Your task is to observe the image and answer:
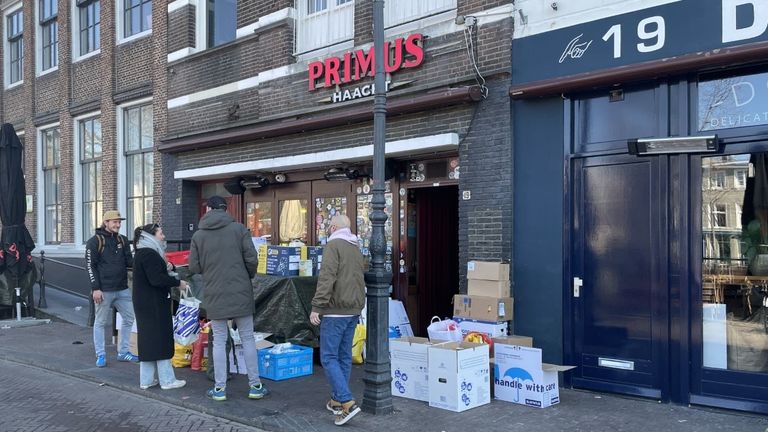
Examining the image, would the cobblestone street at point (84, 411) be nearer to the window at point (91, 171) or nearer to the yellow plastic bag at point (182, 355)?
the yellow plastic bag at point (182, 355)

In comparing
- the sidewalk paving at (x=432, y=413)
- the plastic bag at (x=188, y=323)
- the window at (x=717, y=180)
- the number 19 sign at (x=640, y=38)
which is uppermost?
the number 19 sign at (x=640, y=38)

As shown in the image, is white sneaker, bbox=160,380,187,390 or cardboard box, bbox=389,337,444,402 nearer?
cardboard box, bbox=389,337,444,402

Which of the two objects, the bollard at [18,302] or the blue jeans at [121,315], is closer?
the blue jeans at [121,315]

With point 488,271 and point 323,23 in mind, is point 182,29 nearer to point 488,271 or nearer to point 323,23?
point 323,23

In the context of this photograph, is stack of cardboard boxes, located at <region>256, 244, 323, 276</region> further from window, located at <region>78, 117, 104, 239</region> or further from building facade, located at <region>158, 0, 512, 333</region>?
window, located at <region>78, 117, 104, 239</region>

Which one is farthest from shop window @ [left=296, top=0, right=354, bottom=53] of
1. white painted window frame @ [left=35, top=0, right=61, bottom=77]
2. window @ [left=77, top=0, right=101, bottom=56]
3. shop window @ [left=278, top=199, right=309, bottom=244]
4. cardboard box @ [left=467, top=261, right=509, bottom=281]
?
white painted window frame @ [left=35, top=0, right=61, bottom=77]

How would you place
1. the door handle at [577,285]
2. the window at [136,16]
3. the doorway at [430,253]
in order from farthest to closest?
the window at [136,16] → the doorway at [430,253] → the door handle at [577,285]

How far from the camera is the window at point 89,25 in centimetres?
1486

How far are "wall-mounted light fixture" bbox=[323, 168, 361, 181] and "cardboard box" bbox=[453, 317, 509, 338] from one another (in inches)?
112

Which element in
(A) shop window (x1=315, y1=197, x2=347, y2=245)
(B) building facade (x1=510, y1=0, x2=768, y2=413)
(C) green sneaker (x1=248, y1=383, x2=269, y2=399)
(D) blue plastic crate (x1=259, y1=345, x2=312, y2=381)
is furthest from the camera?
(A) shop window (x1=315, y1=197, x2=347, y2=245)

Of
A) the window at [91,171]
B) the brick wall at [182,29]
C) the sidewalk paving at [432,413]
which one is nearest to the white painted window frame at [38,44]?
the window at [91,171]

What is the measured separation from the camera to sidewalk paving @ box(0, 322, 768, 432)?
18.4 ft

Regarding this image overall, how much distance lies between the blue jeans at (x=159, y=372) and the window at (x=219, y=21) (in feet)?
22.0

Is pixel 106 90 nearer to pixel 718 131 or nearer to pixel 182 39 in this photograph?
pixel 182 39
